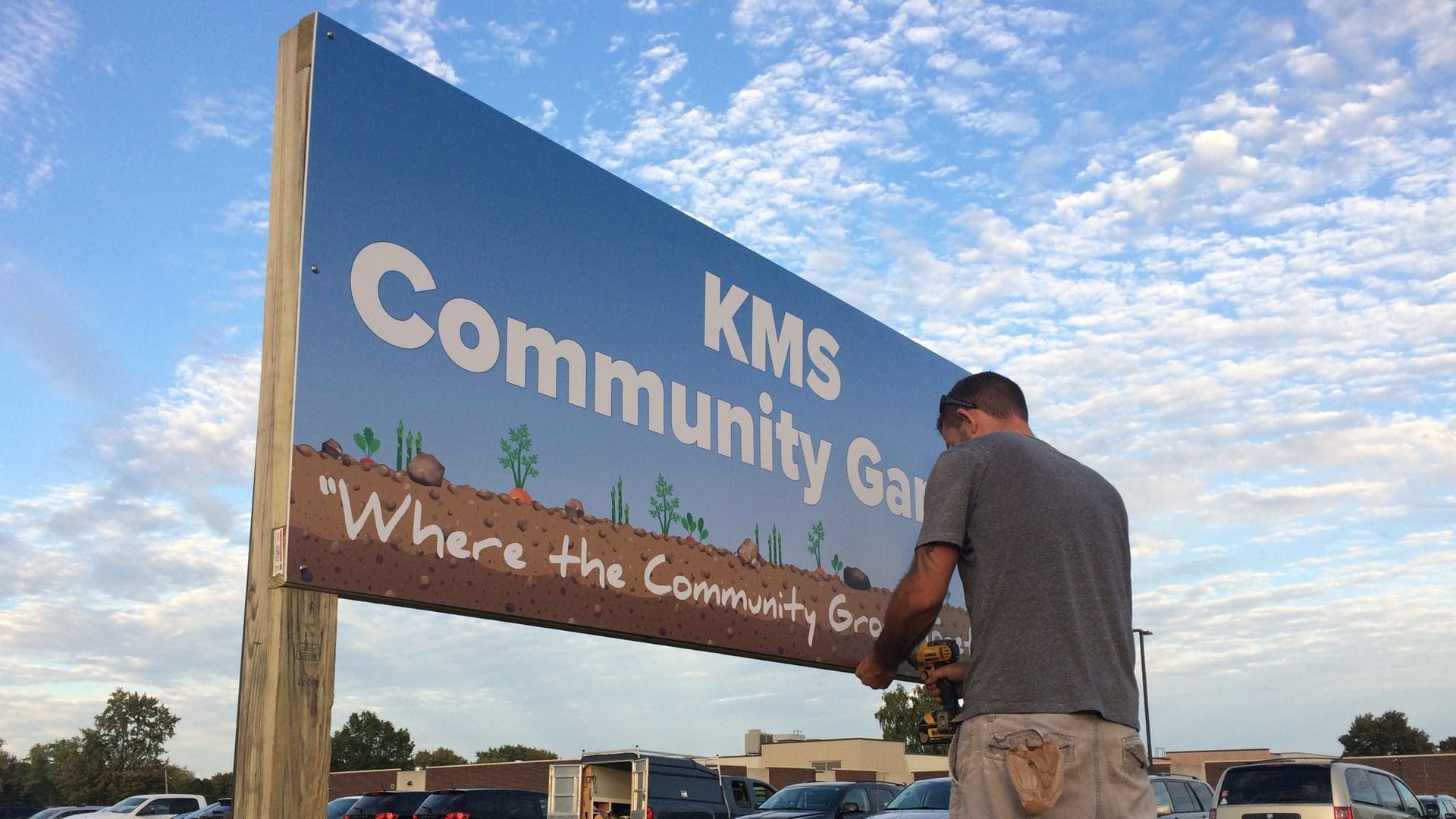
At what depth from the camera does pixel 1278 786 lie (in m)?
15.9

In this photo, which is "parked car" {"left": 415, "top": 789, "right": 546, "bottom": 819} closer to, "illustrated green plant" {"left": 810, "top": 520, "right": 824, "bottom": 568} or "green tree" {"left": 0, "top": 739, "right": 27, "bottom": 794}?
"illustrated green plant" {"left": 810, "top": 520, "right": 824, "bottom": 568}

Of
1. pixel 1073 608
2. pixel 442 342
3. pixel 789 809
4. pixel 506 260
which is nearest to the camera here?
pixel 1073 608

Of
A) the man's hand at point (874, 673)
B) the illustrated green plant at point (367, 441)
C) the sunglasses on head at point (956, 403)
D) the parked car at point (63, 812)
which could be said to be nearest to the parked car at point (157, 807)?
the parked car at point (63, 812)

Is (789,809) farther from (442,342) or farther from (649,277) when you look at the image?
(442,342)

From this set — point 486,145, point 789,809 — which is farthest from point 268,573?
point 789,809

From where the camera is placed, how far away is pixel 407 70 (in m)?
5.22

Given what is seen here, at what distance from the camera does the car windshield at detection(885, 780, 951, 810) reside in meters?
14.9

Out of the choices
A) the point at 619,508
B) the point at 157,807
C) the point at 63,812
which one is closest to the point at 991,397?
the point at 619,508

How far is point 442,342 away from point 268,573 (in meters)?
1.22

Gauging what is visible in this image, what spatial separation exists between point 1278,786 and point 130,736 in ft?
202

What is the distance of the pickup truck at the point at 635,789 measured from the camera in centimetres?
1574

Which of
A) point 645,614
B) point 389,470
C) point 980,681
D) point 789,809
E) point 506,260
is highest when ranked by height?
point 506,260

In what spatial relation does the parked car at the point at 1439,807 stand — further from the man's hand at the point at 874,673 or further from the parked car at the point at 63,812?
the parked car at the point at 63,812

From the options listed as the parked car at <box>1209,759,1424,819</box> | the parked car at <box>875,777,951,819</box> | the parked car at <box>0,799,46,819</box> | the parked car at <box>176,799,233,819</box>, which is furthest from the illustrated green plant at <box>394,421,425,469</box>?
the parked car at <box>0,799,46,819</box>
